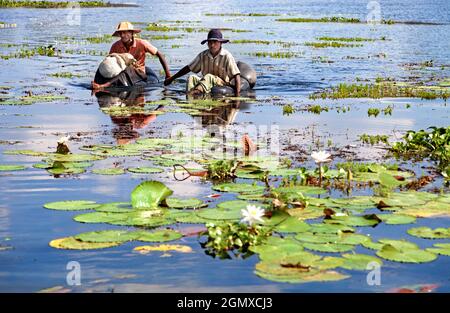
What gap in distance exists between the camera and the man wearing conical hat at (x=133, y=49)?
1867 cm

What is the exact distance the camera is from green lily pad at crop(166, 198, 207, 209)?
27.8 feet

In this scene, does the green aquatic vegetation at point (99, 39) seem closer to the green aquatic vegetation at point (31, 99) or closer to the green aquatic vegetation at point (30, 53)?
the green aquatic vegetation at point (30, 53)

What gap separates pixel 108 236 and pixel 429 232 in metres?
2.85

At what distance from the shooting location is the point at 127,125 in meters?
14.3

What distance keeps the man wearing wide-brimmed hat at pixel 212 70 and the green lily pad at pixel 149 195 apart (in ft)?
28.7

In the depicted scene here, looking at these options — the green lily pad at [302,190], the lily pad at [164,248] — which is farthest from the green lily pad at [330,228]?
the green lily pad at [302,190]

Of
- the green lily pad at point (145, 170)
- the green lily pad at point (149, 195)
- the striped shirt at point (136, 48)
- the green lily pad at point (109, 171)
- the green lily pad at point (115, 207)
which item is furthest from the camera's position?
the striped shirt at point (136, 48)

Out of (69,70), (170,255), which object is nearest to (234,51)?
(69,70)

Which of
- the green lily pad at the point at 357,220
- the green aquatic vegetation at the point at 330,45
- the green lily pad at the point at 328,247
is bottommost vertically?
the green lily pad at the point at 328,247

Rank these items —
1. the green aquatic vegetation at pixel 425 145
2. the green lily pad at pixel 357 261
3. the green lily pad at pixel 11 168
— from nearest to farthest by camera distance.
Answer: the green lily pad at pixel 357 261 → the green lily pad at pixel 11 168 → the green aquatic vegetation at pixel 425 145

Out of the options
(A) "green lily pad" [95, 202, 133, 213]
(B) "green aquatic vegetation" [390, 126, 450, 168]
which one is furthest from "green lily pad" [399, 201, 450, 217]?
(B) "green aquatic vegetation" [390, 126, 450, 168]

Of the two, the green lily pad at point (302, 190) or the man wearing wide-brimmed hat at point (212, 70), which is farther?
the man wearing wide-brimmed hat at point (212, 70)

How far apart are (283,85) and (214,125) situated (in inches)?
284
